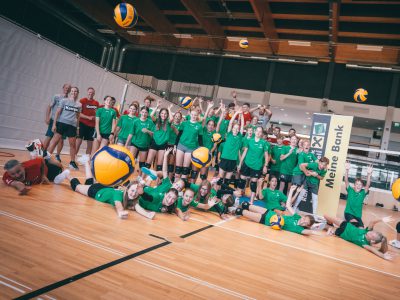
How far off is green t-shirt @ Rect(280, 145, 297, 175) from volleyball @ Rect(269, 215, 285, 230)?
2.23 meters

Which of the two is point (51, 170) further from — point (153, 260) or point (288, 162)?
point (288, 162)

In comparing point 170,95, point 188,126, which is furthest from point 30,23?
point 188,126

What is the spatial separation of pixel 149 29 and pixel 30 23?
6.90 m

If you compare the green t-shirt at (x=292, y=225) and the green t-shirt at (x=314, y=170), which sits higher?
the green t-shirt at (x=314, y=170)

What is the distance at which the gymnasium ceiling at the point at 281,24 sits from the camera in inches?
477

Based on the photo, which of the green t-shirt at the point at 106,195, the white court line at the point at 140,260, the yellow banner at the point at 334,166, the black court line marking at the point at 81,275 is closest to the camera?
the black court line marking at the point at 81,275

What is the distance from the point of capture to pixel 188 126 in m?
5.50

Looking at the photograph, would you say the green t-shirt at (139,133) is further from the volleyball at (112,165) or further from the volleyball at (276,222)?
the volleyball at (276,222)

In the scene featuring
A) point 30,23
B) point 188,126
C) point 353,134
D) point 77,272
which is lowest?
point 77,272

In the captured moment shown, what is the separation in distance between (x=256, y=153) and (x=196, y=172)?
1.37 metres

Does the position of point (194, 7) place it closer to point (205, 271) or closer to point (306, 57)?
point (306, 57)

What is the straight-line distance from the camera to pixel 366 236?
4.43 m

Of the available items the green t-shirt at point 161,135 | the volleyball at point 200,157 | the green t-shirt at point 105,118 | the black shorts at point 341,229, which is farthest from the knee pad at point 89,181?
the black shorts at point 341,229

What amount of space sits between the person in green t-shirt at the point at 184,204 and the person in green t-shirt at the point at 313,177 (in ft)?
10.6
